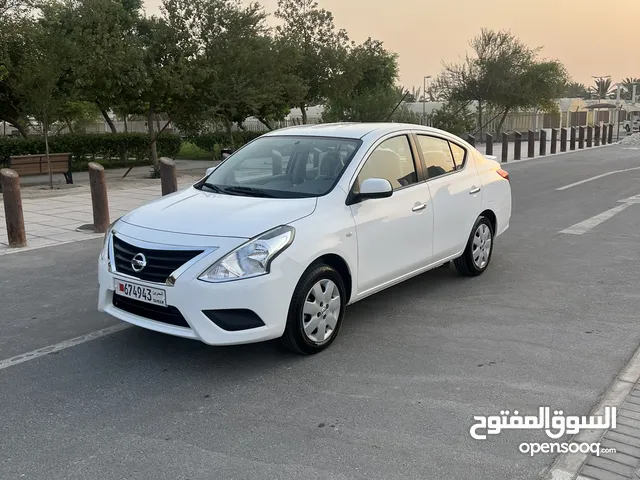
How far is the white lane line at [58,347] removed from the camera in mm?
4623

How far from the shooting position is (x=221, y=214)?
4.57m

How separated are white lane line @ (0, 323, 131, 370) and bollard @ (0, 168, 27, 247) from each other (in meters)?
4.13

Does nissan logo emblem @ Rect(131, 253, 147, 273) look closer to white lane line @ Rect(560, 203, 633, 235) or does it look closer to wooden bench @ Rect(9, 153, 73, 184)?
white lane line @ Rect(560, 203, 633, 235)

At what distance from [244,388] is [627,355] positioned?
108 inches

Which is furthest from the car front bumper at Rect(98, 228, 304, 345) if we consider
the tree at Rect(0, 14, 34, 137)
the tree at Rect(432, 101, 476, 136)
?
the tree at Rect(432, 101, 476, 136)

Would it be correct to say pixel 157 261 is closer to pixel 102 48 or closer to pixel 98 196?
pixel 98 196

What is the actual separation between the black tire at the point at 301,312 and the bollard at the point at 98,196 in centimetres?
613

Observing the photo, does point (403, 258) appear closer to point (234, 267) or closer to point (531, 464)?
point (234, 267)

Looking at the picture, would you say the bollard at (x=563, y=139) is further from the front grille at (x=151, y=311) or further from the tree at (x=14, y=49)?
the front grille at (x=151, y=311)

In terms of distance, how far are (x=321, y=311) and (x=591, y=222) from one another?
6.94 meters

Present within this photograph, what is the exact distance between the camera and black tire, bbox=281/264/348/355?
4.37 meters

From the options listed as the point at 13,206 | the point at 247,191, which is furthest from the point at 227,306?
the point at 13,206

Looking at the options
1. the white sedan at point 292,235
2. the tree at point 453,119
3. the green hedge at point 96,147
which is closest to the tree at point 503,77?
the tree at point 453,119

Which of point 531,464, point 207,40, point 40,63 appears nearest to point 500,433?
point 531,464
